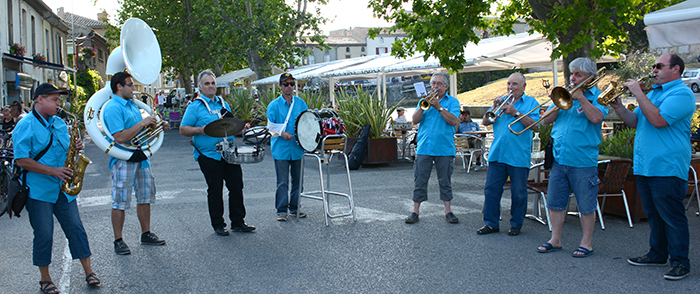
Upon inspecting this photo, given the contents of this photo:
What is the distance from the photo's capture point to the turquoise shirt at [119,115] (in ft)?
16.4

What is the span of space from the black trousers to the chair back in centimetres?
369

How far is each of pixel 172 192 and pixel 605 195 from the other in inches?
235

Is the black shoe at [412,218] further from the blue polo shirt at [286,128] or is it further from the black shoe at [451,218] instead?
the blue polo shirt at [286,128]

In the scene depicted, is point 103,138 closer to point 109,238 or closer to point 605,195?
point 109,238

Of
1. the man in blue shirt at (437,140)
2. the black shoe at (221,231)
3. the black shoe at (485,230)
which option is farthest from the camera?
the man in blue shirt at (437,140)

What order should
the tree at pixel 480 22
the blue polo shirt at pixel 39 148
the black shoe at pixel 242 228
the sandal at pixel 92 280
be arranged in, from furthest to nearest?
the tree at pixel 480 22, the black shoe at pixel 242 228, the sandal at pixel 92 280, the blue polo shirt at pixel 39 148

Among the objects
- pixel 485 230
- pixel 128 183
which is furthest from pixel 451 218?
pixel 128 183

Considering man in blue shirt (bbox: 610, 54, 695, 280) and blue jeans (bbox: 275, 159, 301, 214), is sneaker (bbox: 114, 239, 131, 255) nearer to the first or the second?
blue jeans (bbox: 275, 159, 301, 214)

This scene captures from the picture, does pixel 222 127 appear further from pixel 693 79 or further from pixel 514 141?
pixel 693 79

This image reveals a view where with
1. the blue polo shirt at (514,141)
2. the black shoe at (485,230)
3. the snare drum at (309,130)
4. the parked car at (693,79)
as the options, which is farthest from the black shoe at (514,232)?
the parked car at (693,79)

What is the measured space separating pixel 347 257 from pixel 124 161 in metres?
2.14

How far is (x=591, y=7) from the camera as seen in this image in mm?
10211

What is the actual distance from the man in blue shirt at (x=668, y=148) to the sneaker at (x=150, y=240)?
4.18m

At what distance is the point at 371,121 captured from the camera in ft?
39.3
